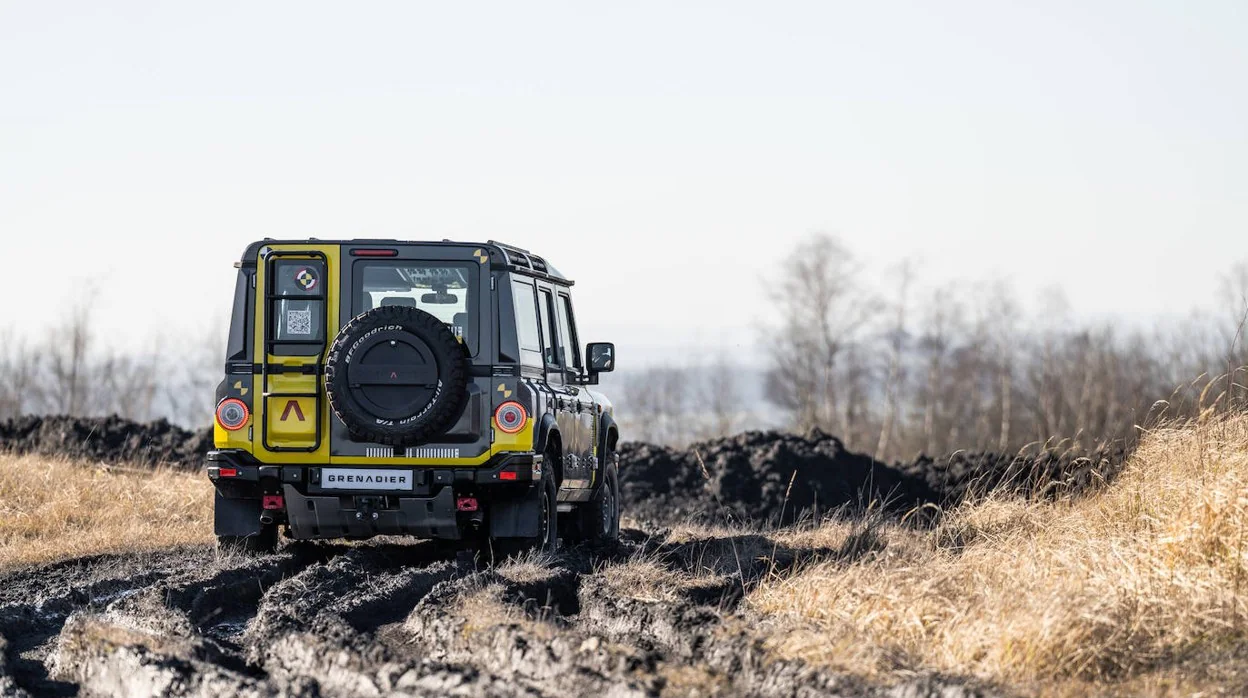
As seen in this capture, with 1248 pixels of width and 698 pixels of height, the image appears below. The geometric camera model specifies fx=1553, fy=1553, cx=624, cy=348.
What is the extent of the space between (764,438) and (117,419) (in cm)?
1058

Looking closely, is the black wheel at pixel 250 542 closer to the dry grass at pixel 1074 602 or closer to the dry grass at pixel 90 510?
the dry grass at pixel 90 510

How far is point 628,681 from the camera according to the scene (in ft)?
20.5

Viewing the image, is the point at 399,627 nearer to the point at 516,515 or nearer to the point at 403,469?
the point at 403,469

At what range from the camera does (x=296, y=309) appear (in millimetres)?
11219

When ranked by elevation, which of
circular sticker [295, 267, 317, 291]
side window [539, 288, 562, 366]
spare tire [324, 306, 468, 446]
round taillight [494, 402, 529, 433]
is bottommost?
round taillight [494, 402, 529, 433]

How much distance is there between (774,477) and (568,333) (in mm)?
9417

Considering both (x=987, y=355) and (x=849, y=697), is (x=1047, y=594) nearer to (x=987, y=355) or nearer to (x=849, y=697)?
(x=849, y=697)

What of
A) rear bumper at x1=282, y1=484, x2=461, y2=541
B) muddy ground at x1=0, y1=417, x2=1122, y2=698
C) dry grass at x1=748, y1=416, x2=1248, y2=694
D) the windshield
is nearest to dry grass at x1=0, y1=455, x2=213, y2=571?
muddy ground at x1=0, y1=417, x2=1122, y2=698

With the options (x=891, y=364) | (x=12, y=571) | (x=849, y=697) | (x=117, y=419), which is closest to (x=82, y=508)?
(x=12, y=571)

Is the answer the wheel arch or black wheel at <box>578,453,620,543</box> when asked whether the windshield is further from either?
black wheel at <box>578,453,620,543</box>

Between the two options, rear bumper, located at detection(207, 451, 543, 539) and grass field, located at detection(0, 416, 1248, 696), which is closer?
grass field, located at detection(0, 416, 1248, 696)

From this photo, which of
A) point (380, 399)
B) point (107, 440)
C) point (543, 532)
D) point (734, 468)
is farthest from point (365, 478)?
point (107, 440)

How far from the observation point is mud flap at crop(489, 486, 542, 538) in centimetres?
1137

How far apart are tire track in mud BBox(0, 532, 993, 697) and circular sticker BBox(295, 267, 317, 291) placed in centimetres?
200
